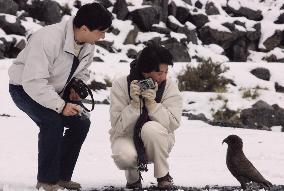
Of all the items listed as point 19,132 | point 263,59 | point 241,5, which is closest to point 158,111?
point 19,132

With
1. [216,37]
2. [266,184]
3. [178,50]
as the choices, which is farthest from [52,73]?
[216,37]

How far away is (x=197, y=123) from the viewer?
9.41 m

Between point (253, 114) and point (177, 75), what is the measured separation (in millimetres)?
3913

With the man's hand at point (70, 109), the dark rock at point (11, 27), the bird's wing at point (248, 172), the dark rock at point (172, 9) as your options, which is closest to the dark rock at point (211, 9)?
the dark rock at point (172, 9)

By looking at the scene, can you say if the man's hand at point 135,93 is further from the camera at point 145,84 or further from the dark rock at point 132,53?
the dark rock at point 132,53

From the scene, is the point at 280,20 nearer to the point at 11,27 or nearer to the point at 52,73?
the point at 11,27

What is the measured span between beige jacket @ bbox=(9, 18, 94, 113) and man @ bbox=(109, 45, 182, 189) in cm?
45

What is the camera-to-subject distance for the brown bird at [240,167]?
4273 millimetres

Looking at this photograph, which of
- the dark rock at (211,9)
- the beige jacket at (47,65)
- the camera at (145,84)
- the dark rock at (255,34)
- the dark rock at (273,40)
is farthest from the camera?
the dark rock at (211,9)

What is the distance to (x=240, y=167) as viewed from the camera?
4320 millimetres

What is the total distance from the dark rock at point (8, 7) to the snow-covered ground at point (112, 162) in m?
12.0

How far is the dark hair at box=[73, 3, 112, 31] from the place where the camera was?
3.65m

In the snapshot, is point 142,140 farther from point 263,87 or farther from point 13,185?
point 263,87

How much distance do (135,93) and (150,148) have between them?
398 millimetres
